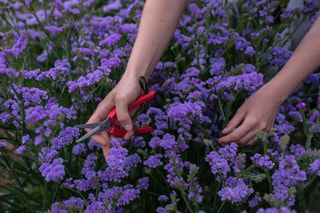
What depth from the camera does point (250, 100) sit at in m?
1.36

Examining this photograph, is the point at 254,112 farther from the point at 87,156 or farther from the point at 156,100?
the point at 87,156

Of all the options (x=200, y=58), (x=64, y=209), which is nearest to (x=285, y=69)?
(x=200, y=58)

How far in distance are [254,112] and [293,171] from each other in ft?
A: 1.30

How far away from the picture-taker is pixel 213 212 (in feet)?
3.90

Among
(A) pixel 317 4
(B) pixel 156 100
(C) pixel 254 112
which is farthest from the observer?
(A) pixel 317 4

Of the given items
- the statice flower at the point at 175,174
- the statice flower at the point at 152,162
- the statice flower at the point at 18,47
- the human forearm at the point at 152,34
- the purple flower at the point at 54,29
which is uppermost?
the purple flower at the point at 54,29

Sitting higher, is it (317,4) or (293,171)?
(317,4)

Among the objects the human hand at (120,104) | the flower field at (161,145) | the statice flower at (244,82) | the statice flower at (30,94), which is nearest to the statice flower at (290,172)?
the flower field at (161,145)

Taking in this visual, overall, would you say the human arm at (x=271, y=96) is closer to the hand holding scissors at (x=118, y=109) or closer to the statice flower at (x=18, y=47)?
the hand holding scissors at (x=118, y=109)

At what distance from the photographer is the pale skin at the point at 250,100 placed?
127 cm

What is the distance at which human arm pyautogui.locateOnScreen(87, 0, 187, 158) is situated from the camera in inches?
47.4

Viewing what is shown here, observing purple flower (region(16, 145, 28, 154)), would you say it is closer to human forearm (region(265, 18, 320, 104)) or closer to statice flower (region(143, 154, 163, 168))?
statice flower (region(143, 154, 163, 168))

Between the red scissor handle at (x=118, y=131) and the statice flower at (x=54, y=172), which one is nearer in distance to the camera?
the statice flower at (x=54, y=172)

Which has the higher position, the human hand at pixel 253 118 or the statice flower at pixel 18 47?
the statice flower at pixel 18 47
